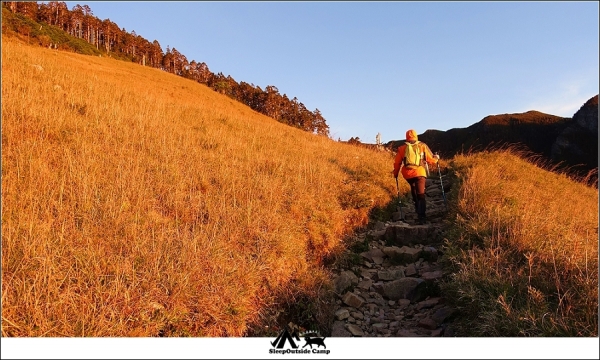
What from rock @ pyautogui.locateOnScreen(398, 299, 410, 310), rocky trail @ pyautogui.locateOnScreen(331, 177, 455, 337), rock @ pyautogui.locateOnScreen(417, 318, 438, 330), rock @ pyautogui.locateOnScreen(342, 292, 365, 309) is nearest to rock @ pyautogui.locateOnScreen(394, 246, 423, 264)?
rocky trail @ pyautogui.locateOnScreen(331, 177, 455, 337)

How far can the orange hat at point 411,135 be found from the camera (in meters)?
8.38

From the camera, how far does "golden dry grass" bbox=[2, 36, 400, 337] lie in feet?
10.1

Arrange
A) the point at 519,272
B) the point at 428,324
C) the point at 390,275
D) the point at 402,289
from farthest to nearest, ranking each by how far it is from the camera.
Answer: the point at 390,275 → the point at 402,289 → the point at 428,324 → the point at 519,272

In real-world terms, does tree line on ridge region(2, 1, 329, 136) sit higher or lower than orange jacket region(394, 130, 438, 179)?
higher

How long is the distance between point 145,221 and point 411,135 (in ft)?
21.5

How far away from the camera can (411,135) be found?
8.41 meters

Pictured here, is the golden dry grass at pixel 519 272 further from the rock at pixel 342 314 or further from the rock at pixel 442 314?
the rock at pixel 342 314

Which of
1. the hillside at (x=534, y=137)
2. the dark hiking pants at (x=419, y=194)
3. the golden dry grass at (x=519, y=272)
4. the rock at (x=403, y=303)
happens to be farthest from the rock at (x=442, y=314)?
the hillside at (x=534, y=137)

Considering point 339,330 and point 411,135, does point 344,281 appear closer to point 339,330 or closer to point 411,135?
point 339,330

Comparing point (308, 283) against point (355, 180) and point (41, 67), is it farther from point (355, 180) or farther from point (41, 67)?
point (41, 67)

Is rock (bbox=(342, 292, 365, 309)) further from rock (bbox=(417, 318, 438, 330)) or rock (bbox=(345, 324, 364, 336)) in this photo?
rock (bbox=(417, 318, 438, 330))

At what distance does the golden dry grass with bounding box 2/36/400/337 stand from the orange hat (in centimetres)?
166

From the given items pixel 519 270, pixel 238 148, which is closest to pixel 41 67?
pixel 238 148

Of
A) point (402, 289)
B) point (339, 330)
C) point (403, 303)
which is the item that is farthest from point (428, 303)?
point (339, 330)
